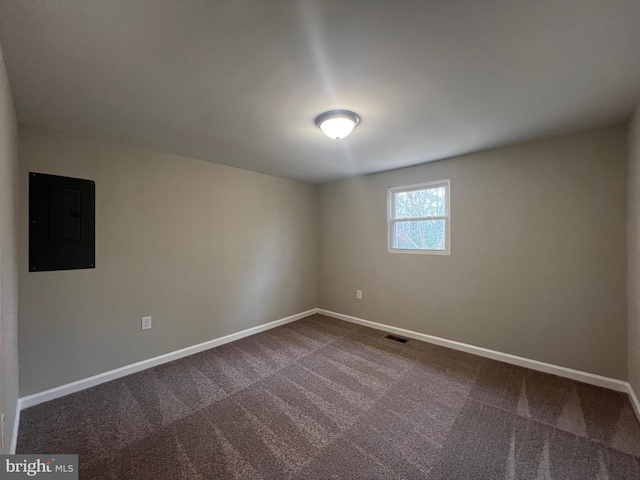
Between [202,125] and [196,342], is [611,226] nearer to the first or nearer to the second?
[202,125]

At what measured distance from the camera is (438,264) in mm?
3070

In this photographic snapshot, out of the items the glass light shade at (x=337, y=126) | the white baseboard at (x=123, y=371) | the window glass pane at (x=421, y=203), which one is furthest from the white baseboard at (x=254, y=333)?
the glass light shade at (x=337, y=126)

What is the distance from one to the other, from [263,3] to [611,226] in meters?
3.09

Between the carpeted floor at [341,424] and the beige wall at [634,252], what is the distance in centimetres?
37

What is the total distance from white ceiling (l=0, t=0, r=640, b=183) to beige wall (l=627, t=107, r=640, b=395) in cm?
26

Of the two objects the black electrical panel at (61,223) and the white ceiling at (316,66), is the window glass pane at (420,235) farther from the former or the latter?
the black electrical panel at (61,223)

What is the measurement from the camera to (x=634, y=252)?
75.2 inches

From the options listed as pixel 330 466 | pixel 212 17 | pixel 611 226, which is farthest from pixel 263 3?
pixel 611 226

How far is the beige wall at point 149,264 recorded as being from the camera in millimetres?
2047

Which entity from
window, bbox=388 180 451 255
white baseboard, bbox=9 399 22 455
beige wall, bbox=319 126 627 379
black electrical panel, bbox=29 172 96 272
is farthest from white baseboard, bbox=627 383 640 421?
black electrical panel, bbox=29 172 96 272

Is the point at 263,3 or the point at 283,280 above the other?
the point at 263,3

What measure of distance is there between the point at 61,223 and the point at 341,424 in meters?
2.81

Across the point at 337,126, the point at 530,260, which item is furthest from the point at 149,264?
the point at 530,260

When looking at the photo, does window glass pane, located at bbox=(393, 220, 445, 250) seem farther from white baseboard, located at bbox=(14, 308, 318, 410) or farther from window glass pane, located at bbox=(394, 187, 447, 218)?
white baseboard, located at bbox=(14, 308, 318, 410)
